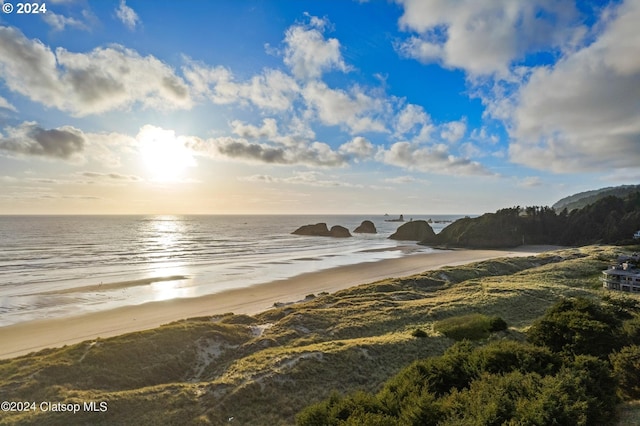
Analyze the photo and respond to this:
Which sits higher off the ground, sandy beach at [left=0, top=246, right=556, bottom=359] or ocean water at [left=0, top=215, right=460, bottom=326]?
ocean water at [left=0, top=215, right=460, bottom=326]

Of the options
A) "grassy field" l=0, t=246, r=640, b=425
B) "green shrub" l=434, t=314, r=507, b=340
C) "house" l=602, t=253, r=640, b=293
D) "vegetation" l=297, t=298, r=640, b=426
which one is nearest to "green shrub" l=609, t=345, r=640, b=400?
"vegetation" l=297, t=298, r=640, b=426

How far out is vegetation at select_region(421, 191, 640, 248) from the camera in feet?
333

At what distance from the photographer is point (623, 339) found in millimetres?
19094

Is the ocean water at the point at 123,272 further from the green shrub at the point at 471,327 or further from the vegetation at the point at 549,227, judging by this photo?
the vegetation at the point at 549,227

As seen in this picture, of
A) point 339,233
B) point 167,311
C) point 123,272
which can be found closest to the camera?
point 167,311

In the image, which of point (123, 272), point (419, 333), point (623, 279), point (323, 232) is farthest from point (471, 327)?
point (323, 232)

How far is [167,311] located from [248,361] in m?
20.1

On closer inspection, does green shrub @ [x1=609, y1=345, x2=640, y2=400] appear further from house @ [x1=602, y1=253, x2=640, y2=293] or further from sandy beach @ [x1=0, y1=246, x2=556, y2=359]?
house @ [x1=602, y1=253, x2=640, y2=293]

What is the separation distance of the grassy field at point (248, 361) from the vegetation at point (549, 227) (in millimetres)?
77437

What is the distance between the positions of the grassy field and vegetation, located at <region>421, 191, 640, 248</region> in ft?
254

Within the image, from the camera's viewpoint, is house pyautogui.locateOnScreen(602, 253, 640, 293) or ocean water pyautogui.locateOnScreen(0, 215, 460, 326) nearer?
house pyautogui.locateOnScreen(602, 253, 640, 293)

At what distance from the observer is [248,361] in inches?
856

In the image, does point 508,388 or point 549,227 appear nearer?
point 508,388

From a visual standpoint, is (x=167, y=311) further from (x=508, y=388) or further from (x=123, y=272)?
(x=508, y=388)
